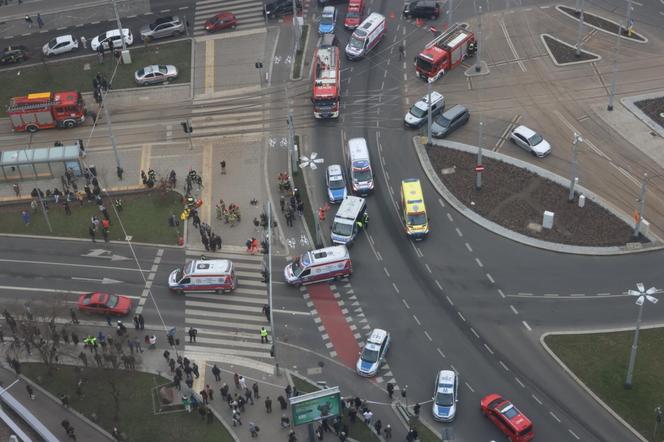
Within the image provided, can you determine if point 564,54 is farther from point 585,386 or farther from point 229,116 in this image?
point 585,386

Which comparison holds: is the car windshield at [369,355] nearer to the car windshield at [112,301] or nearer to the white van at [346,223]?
the white van at [346,223]

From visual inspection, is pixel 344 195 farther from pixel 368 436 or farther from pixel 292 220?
pixel 368 436

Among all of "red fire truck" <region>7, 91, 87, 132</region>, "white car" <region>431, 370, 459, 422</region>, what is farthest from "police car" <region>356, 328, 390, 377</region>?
"red fire truck" <region>7, 91, 87, 132</region>

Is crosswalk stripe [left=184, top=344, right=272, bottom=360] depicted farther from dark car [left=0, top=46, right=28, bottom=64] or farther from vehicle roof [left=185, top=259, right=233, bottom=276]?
dark car [left=0, top=46, right=28, bottom=64]

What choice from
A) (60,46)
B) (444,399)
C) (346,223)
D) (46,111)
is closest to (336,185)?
(346,223)

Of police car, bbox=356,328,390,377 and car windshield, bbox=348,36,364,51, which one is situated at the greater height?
car windshield, bbox=348,36,364,51

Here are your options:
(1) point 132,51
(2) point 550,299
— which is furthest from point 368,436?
(1) point 132,51
